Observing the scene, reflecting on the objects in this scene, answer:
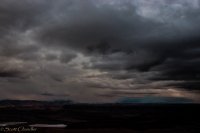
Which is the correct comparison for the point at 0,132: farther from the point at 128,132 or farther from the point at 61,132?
the point at 128,132

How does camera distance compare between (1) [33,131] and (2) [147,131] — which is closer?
(1) [33,131]

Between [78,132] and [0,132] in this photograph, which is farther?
[78,132]

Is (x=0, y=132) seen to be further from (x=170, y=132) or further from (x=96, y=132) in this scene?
(x=170, y=132)

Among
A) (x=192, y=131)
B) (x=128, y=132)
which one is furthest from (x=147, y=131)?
(x=192, y=131)

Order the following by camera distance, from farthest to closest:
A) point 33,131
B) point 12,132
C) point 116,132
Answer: point 116,132 → point 33,131 → point 12,132

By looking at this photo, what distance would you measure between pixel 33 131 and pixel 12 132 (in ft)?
27.3

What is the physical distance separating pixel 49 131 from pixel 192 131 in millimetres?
49040

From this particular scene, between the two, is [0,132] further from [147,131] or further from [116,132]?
[147,131]

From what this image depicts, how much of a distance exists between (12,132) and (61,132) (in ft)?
54.2

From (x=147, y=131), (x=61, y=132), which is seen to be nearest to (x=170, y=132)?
(x=147, y=131)

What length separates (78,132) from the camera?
10150 centimetres

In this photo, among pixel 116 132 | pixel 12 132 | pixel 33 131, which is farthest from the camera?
pixel 116 132

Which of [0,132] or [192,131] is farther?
[192,131]

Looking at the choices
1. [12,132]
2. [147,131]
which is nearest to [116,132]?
[147,131]
